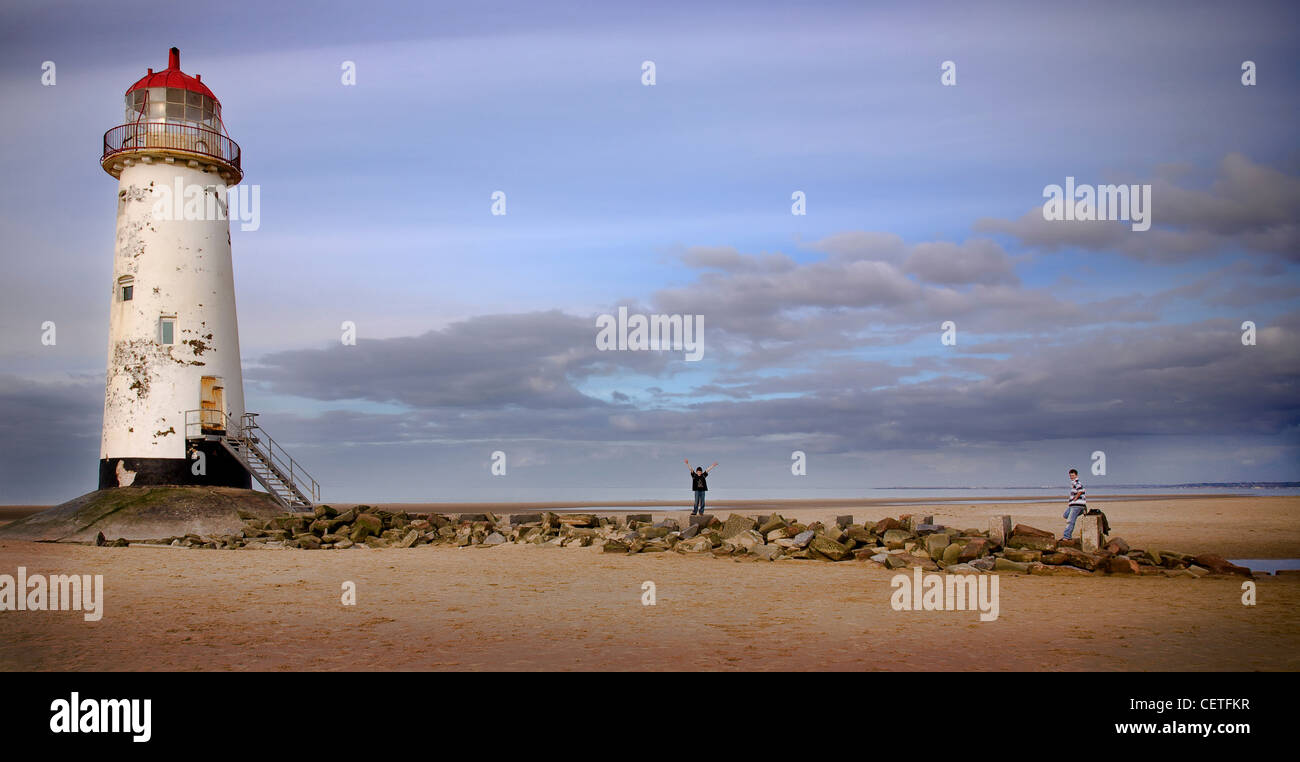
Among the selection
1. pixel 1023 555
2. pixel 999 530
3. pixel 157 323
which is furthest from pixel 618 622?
pixel 157 323

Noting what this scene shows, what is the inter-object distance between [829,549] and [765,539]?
7.24ft

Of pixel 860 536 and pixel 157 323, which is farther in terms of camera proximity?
pixel 157 323

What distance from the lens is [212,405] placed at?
26.0m

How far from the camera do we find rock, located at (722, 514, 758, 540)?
71.1 ft

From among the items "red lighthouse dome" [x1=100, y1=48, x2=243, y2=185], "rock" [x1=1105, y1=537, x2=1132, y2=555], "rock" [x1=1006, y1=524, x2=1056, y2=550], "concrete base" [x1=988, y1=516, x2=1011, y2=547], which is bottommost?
"rock" [x1=1105, y1=537, x2=1132, y2=555]

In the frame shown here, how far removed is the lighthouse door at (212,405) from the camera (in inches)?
1015

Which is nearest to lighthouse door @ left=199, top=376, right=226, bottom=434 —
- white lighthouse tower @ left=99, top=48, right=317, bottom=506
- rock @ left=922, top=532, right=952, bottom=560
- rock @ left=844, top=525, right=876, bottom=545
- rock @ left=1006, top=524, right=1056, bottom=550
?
white lighthouse tower @ left=99, top=48, right=317, bottom=506

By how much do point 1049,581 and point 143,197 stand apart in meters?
27.0

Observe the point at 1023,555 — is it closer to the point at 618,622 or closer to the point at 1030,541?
the point at 1030,541

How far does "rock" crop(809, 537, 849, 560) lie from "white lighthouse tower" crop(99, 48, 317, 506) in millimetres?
17979

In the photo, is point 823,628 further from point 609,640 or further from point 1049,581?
point 1049,581

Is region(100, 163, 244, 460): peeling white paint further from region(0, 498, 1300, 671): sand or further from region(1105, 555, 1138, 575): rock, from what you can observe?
region(1105, 555, 1138, 575): rock
